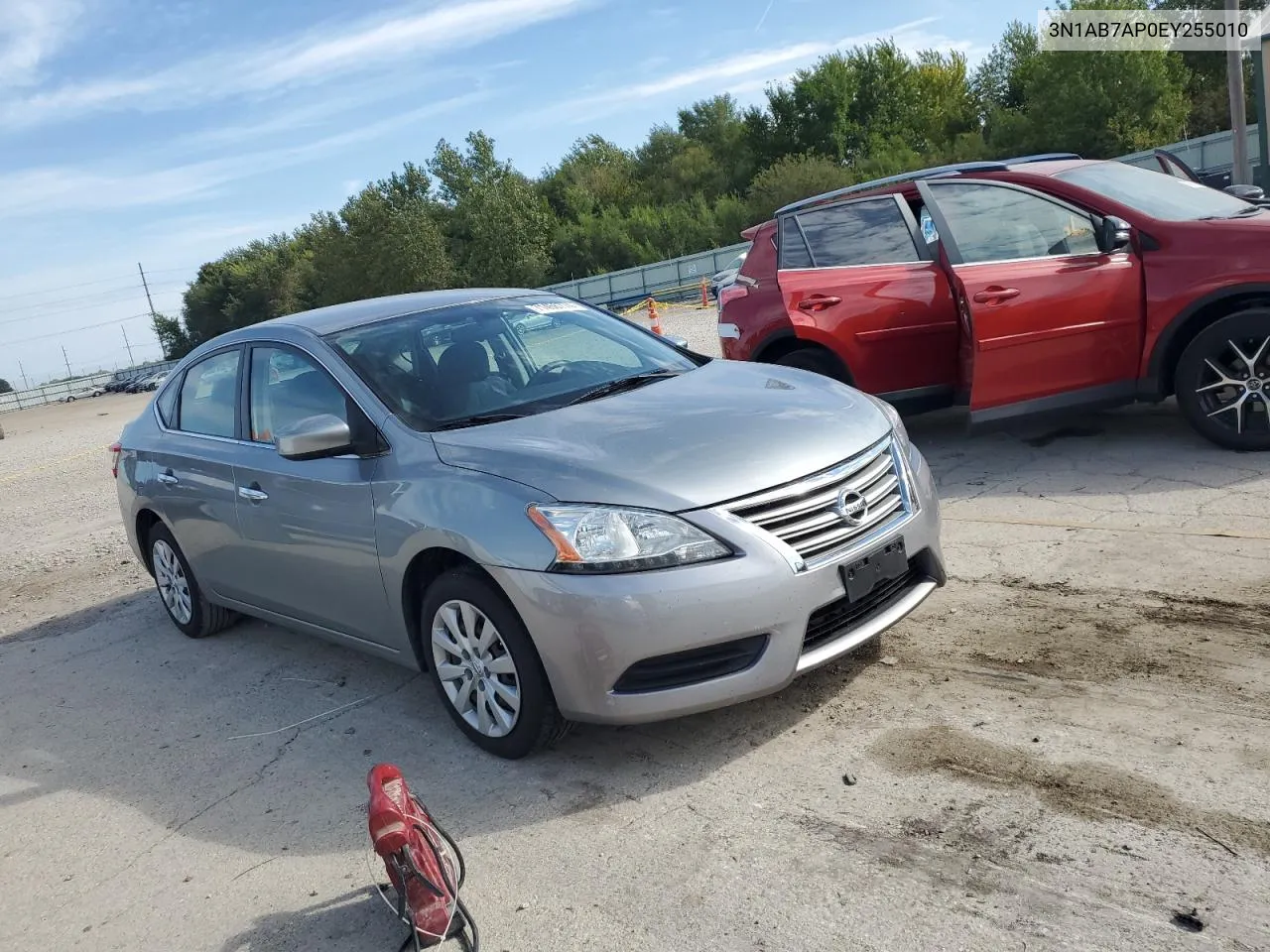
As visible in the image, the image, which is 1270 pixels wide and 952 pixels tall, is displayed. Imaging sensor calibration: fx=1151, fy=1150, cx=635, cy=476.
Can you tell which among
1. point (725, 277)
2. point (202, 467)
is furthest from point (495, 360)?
point (725, 277)

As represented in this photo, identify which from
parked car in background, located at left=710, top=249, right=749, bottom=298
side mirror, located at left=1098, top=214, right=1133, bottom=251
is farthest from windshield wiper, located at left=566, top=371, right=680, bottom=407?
parked car in background, located at left=710, top=249, right=749, bottom=298

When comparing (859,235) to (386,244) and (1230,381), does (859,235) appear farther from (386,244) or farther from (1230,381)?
(386,244)

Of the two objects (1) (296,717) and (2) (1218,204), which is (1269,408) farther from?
(1) (296,717)

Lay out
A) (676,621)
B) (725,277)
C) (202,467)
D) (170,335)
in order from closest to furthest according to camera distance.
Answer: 1. (676,621)
2. (202,467)
3. (725,277)
4. (170,335)

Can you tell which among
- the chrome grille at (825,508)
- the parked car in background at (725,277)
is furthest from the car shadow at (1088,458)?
the parked car in background at (725,277)

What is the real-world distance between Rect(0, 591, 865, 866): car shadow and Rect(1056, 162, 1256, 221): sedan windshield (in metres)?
4.08

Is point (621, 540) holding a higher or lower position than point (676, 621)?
higher

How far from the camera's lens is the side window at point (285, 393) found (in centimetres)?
485

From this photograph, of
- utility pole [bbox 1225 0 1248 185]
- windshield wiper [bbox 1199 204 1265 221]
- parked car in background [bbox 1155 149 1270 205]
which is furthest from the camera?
utility pole [bbox 1225 0 1248 185]

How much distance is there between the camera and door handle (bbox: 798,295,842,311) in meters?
7.68

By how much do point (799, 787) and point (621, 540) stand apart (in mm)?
960

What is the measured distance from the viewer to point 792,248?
26.6 ft

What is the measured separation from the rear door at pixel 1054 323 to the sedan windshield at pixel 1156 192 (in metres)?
0.30

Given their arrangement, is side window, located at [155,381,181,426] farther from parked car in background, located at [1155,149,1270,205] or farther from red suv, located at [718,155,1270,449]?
parked car in background, located at [1155,149,1270,205]
